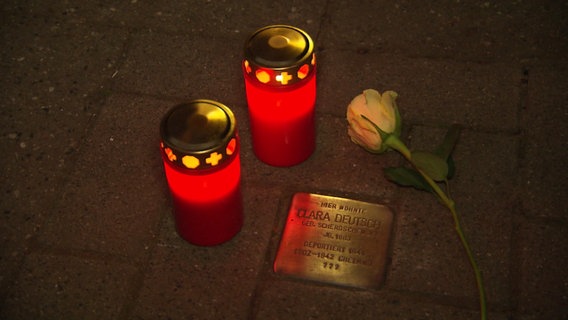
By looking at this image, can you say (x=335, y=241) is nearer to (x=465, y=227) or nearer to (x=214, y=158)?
(x=465, y=227)

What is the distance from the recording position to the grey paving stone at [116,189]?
2178mm

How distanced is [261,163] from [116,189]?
46 centimetres

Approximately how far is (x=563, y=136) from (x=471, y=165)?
331 mm

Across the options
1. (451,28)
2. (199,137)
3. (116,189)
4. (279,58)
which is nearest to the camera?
(199,137)

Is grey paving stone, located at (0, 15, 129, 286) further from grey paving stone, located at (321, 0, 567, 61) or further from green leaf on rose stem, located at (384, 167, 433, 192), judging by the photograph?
green leaf on rose stem, located at (384, 167, 433, 192)

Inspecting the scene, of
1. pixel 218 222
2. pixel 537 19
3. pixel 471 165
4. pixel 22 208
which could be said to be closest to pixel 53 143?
pixel 22 208

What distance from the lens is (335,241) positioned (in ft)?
6.91

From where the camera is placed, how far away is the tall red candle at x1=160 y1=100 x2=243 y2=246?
1795 millimetres

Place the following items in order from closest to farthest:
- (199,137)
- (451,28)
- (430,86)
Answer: (199,137), (430,86), (451,28)

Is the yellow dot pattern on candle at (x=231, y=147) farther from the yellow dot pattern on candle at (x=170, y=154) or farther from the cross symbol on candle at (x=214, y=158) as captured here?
the yellow dot pattern on candle at (x=170, y=154)

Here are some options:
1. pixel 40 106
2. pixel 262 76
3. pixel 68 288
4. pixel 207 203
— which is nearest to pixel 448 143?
pixel 262 76

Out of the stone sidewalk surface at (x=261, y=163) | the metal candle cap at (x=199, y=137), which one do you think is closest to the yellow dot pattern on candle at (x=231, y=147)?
the metal candle cap at (x=199, y=137)

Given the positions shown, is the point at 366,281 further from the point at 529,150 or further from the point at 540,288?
the point at 529,150

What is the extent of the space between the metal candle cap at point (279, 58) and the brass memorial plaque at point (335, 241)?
0.42 meters
